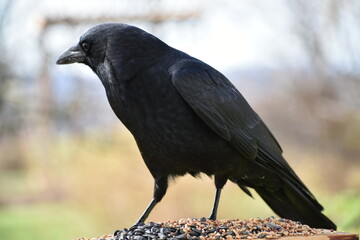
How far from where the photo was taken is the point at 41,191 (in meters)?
13.8

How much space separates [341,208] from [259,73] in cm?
948

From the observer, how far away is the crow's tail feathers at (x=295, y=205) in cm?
350

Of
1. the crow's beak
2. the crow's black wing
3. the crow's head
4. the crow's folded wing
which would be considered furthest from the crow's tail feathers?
the crow's beak

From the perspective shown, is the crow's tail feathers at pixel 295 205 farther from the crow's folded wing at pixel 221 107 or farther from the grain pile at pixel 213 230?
the grain pile at pixel 213 230

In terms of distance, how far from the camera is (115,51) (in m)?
3.10

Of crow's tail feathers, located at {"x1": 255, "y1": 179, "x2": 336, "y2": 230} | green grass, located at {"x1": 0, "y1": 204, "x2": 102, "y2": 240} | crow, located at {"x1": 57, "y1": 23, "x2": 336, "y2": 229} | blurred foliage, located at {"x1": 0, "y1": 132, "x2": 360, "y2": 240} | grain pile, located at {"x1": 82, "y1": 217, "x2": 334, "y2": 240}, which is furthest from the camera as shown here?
green grass, located at {"x1": 0, "y1": 204, "x2": 102, "y2": 240}

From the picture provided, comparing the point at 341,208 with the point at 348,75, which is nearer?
the point at 341,208

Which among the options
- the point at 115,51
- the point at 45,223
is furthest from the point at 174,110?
the point at 45,223

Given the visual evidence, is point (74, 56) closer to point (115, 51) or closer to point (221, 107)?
point (115, 51)

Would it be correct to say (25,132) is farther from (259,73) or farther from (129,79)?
(129,79)

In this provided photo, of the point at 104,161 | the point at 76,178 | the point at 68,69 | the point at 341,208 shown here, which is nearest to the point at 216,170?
the point at 341,208

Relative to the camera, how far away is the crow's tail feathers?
3.50 m

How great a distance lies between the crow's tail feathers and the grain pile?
2.28ft

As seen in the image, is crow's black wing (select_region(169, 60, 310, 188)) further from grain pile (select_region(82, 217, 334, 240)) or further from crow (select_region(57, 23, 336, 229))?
grain pile (select_region(82, 217, 334, 240))
